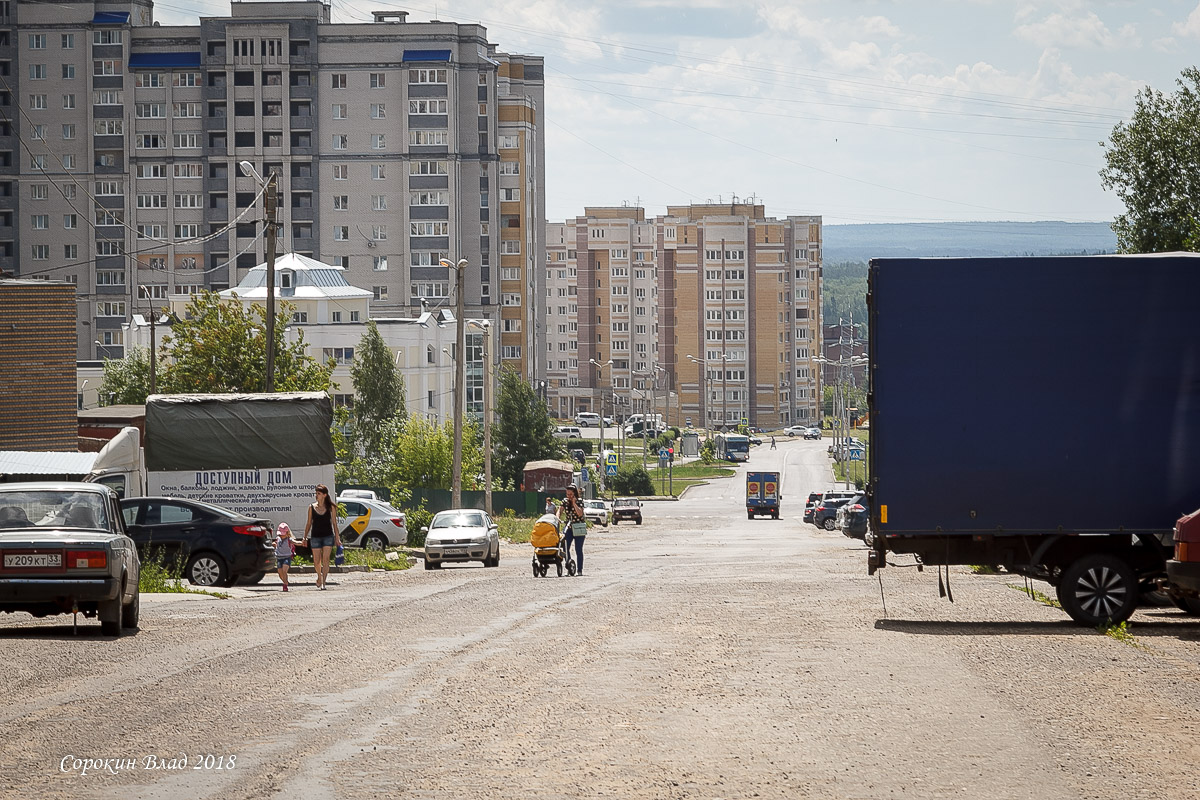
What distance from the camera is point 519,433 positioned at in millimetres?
98562

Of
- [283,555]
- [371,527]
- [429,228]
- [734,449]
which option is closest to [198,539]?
[283,555]

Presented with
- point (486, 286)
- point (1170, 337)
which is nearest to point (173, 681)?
point (1170, 337)

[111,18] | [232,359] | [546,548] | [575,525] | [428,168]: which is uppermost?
[111,18]

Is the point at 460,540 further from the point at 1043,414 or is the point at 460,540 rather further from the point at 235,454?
the point at 1043,414

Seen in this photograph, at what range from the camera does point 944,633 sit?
619 inches

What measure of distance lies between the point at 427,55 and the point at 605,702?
118033 mm

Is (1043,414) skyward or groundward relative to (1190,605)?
skyward

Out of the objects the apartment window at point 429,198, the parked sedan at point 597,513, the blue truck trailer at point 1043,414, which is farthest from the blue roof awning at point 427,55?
the blue truck trailer at point 1043,414

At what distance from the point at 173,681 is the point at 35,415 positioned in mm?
24966

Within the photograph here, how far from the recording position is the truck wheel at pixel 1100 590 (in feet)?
52.6

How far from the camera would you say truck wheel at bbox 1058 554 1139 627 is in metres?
16.0

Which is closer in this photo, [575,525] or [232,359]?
[575,525]

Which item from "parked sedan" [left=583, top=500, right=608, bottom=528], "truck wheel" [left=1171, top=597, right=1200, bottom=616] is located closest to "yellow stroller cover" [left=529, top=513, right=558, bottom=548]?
"truck wheel" [left=1171, top=597, right=1200, bottom=616]

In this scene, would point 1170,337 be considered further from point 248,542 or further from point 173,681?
point 248,542
